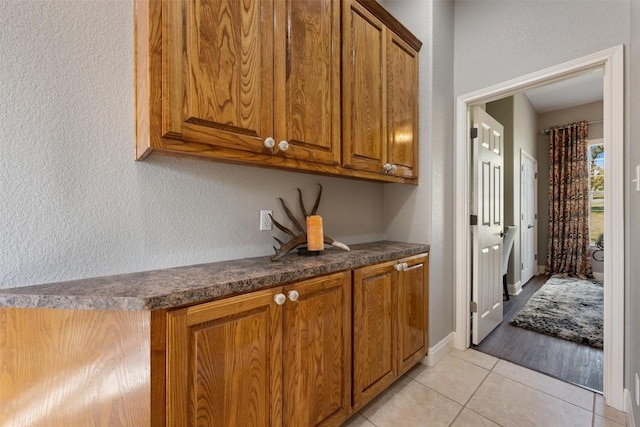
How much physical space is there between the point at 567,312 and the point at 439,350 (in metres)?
1.93

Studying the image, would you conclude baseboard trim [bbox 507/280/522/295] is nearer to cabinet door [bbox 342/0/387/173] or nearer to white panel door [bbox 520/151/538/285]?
white panel door [bbox 520/151/538/285]

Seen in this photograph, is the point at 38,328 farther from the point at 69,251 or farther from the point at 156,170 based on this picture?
the point at 156,170

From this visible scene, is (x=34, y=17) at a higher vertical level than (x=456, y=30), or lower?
lower

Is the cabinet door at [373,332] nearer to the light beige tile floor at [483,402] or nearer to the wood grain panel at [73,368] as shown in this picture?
the light beige tile floor at [483,402]

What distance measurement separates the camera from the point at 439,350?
2082mm

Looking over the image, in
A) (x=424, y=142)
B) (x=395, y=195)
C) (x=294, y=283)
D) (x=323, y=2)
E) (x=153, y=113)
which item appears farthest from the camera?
(x=395, y=195)

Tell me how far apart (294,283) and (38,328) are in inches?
31.0

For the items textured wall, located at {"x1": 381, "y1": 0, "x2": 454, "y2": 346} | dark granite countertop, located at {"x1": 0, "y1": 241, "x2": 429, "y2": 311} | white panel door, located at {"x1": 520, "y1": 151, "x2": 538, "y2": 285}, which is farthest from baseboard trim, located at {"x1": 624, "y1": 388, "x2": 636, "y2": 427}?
white panel door, located at {"x1": 520, "y1": 151, "x2": 538, "y2": 285}

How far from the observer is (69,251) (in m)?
0.97

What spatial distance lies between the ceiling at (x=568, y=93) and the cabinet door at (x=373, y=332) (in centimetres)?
380

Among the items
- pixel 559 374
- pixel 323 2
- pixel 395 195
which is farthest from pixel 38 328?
pixel 559 374

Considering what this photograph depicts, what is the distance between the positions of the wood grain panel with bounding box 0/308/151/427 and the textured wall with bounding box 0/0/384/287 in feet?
0.61

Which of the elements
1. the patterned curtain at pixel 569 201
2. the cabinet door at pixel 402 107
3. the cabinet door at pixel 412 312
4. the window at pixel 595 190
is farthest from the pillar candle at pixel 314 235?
the window at pixel 595 190

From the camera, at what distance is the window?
14.9 ft
